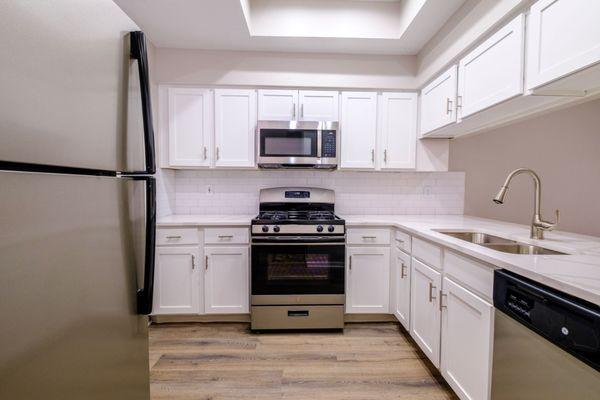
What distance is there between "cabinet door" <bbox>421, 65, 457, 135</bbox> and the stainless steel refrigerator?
212cm

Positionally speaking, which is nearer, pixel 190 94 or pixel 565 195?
pixel 565 195

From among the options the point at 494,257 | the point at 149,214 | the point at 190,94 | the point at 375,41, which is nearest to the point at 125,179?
the point at 149,214

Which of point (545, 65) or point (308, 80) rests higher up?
point (308, 80)

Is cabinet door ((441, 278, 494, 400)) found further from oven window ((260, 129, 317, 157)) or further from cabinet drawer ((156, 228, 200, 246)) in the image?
cabinet drawer ((156, 228, 200, 246))

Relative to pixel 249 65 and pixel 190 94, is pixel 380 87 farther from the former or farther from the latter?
pixel 190 94

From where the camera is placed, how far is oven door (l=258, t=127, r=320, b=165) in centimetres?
268

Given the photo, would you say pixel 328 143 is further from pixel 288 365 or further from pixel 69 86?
pixel 69 86

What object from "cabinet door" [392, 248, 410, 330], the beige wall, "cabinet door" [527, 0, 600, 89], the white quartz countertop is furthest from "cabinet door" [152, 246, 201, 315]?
the beige wall

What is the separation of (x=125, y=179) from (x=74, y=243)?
0.26m

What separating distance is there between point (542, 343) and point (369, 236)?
1.62 meters

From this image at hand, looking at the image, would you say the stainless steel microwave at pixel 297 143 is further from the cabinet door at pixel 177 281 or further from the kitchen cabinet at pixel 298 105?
the cabinet door at pixel 177 281

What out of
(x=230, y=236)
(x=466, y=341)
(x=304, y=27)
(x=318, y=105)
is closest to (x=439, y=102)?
(x=318, y=105)

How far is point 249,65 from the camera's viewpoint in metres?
2.74

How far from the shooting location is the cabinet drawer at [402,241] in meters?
2.33
